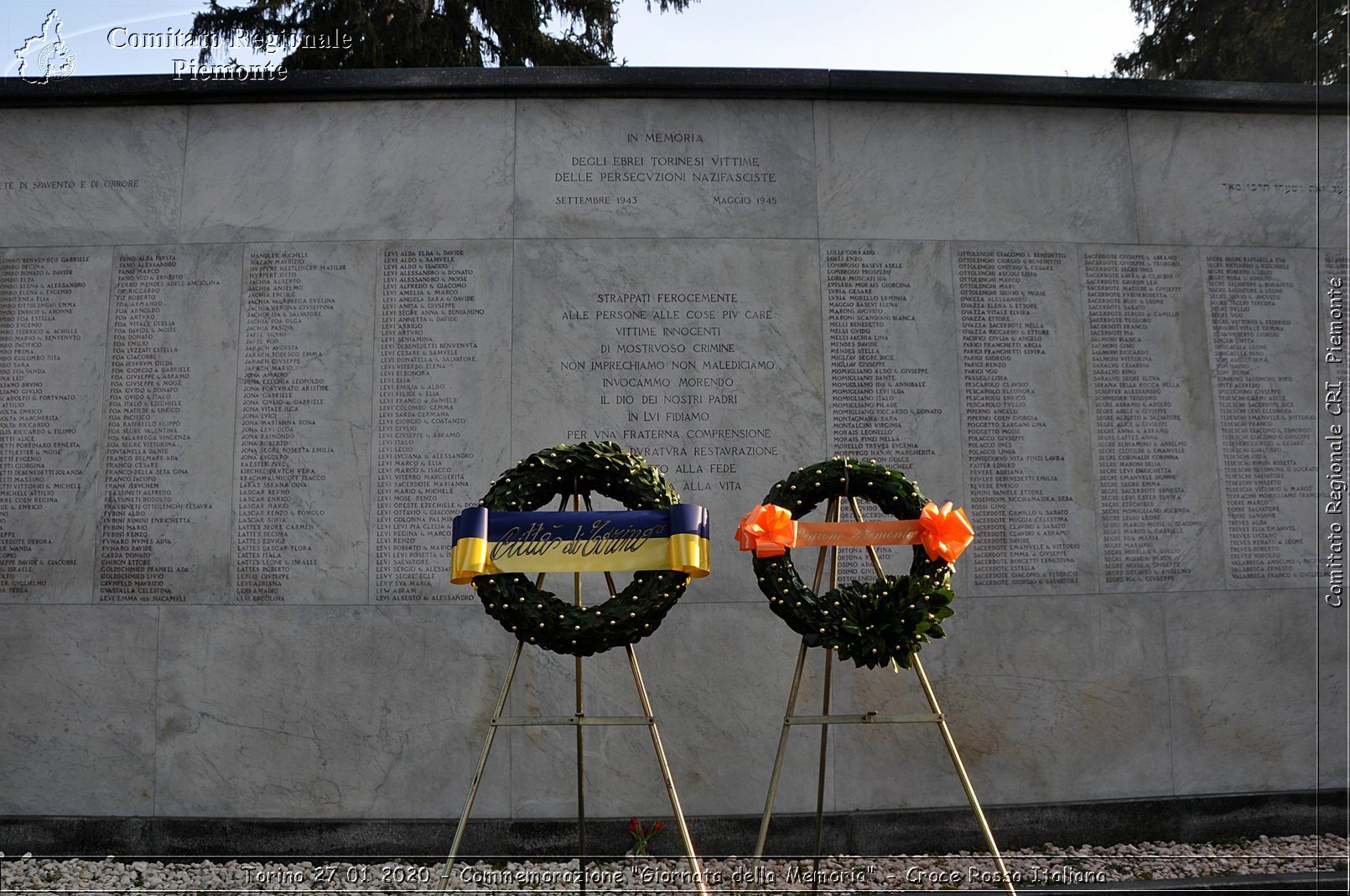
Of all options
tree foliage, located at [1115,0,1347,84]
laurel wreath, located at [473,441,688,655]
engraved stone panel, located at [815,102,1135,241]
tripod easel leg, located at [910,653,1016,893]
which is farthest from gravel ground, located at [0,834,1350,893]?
tree foliage, located at [1115,0,1347,84]

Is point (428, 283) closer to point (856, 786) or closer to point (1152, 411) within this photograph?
point (856, 786)

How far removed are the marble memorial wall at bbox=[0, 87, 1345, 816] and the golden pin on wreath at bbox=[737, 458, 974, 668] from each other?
1.67 meters

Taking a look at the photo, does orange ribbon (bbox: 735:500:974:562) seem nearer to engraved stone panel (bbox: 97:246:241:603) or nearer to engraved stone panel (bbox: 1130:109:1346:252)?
engraved stone panel (bbox: 1130:109:1346:252)

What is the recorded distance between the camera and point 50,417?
6512 mm

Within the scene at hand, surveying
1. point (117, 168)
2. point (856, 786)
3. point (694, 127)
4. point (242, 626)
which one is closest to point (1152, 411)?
point (856, 786)

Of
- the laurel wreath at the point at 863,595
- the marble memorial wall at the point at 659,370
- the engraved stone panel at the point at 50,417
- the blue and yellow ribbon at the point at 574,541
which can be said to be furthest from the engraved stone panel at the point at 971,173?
the engraved stone panel at the point at 50,417

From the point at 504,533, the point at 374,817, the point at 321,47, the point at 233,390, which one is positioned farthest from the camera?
the point at 321,47

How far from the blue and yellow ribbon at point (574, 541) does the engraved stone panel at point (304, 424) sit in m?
2.32

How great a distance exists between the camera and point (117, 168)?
22.2 ft

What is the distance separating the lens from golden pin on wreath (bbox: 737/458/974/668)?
445cm

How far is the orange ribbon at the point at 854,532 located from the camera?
14.8 feet

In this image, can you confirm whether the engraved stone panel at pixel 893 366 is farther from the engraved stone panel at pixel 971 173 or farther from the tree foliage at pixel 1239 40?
the tree foliage at pixel 1239 40

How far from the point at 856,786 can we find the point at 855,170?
14.1ft

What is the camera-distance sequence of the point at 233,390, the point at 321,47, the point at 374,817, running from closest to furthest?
the point at 374,817
the point at 233,390
the point at 321,47
